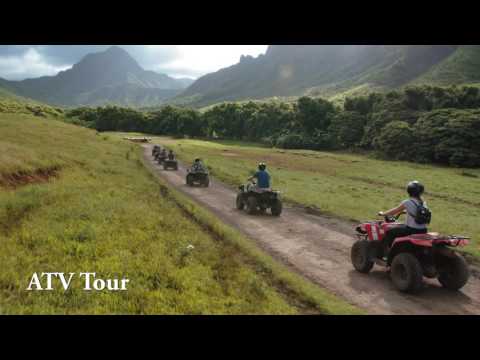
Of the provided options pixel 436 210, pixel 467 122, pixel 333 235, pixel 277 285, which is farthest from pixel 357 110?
pixel 277 285

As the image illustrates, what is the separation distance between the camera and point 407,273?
8.20 meters

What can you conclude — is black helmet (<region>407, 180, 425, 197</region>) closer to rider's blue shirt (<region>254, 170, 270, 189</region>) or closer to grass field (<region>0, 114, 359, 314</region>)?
grass field (<region>0, 114, 359, 314</region>)

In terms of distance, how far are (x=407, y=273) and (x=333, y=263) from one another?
247cm

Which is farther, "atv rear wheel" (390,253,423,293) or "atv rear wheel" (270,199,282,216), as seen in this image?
"atv rear wheel" (270,199,282,216)

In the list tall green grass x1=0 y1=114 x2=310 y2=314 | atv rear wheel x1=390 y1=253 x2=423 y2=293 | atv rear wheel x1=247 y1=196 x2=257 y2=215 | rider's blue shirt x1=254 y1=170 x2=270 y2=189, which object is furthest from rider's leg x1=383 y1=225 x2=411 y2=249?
rider's blue shirt x1=254 y1=170 x2=270 y2=189

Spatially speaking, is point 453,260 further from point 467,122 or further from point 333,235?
point 467,122

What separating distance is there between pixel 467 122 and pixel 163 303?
6385 cm

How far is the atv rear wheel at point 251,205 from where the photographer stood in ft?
54.7

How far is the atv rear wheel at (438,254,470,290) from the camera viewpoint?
8359 millimetres

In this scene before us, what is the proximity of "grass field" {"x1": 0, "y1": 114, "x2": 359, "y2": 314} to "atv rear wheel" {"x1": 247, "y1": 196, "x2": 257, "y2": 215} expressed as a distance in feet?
8.59

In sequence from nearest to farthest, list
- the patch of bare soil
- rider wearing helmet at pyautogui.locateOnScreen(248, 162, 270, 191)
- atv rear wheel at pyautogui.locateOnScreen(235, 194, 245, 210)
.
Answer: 1. the patch of bare soil
2. rider wearing helmet at pyautogui.locateOnScreen(248, 162, 270, 191)
3. atv rear wheel at pyautogui.locateOnScreen(235, 194, 245, 210)

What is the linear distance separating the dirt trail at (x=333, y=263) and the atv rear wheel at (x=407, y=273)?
0.21 metres

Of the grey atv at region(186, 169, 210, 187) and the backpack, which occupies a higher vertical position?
the backpack

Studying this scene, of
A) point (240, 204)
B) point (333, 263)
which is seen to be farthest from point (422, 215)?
point (240, 204)
